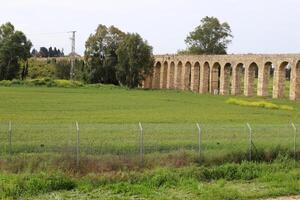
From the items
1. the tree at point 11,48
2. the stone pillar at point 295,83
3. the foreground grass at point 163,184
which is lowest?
the foreground grass at point 163,184

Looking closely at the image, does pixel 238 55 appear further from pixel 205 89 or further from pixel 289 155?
pixel 289 155

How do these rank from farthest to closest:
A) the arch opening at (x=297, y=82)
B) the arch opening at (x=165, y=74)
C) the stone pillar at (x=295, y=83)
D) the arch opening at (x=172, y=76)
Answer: the arch opening at (x=165, y=74) < the arch opening at (x=172, y=76) < the stone pillar at (x=295, y=83) < the arch opening at (x=297, y=82)

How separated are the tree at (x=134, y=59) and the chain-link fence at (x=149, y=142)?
50.5 meters

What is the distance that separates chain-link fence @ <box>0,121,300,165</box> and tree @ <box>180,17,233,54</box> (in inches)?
2532

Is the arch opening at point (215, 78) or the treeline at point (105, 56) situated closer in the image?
the arch opening at point (215, 78)

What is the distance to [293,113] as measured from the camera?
3944 cm

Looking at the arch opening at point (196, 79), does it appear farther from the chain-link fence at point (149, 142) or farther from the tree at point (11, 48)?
the chain-link fence at point (149, 142)

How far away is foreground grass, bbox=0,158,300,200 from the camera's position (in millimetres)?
14961

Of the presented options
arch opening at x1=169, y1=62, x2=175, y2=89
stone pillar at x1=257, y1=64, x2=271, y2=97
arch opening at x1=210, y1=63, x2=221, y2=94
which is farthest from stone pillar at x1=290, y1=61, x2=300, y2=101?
arch opening at x1=169, y1=62, x2=175, y2=89

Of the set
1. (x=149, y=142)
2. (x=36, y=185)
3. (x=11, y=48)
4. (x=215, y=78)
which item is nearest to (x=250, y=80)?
(x=215, y=78)

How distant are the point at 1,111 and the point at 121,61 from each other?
42921 mm

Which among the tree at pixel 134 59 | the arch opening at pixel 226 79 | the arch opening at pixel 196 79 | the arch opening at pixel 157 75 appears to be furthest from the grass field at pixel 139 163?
the arch opening at pixel 157 75

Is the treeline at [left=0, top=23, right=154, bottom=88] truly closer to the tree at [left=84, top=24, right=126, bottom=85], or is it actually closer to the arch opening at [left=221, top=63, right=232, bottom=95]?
the tree at [left=84, top=24, right=126, bottom=85]

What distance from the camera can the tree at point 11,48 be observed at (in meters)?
83.9
